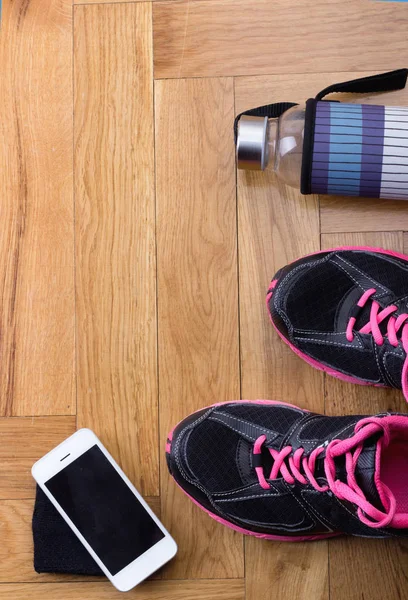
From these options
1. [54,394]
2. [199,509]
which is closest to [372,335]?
[199,509]

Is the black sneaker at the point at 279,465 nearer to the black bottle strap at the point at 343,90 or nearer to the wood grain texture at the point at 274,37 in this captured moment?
the black bottle strap at the point at 343,90

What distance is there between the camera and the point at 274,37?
2.85ft

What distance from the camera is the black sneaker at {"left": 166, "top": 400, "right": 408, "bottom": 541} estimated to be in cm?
75

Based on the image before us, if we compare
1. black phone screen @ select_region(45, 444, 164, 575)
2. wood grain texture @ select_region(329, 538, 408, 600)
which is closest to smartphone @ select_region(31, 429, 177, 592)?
black phone screen @ select_region(45, 444, 164, 575)

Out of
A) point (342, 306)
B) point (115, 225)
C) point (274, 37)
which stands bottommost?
point (342, 306)

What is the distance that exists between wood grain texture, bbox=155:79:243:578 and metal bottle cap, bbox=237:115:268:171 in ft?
0.19

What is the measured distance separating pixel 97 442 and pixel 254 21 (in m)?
0.65

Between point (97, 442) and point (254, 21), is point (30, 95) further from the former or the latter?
point (97, 442)

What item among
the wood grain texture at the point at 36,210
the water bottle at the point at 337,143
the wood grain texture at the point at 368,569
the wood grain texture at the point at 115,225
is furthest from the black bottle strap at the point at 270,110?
the wood grain texture at the point at 368,569

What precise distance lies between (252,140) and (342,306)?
0.26 meters

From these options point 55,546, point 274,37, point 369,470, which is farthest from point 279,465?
point 274,37

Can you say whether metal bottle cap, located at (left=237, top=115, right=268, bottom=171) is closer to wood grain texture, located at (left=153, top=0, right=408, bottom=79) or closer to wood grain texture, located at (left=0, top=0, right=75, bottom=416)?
wood grain texture, located at (left=153, top=0, right=408, bottom=79)

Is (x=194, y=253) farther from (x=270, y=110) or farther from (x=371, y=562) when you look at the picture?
(x=371, y=562)

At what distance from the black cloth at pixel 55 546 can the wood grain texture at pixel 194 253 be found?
0.42ft
